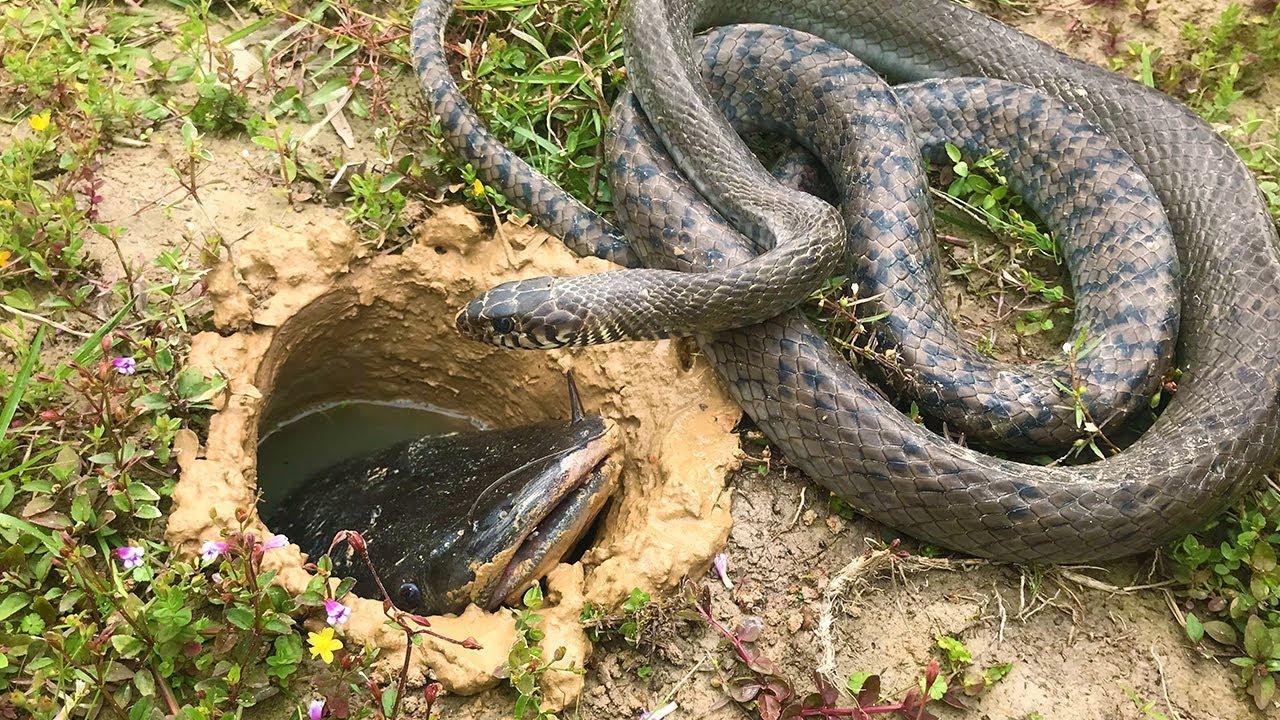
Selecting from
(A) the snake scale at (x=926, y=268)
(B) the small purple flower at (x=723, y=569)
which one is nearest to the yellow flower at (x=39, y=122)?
(A) the snake scale at (x=926, y=268)

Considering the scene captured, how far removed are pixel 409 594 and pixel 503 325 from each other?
1219mm

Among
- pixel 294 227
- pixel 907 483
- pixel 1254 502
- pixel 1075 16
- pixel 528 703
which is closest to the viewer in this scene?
pixel 528 703

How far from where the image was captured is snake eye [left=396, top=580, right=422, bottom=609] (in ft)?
13.3

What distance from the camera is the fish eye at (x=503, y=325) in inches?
171

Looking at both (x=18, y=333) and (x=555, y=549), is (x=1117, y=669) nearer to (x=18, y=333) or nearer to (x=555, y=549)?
(x=555, y=549)

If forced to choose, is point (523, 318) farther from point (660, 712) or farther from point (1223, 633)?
point (1223, 633)

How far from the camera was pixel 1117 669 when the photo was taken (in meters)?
3.98

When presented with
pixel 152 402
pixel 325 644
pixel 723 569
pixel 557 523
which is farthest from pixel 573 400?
pixel 152 402

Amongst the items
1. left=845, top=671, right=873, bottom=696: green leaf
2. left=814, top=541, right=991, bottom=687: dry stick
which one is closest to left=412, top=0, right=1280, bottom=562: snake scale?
left=814, top=541, right=991, bottom=687: dry stick

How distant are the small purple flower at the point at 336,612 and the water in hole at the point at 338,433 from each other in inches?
93.6

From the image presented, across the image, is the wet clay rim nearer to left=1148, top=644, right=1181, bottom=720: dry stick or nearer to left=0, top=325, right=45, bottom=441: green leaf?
left=0, top=325, right=45, bottom=441: green leaf

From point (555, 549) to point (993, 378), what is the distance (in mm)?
2069

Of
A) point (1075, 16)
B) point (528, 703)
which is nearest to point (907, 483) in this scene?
point (528, 703)

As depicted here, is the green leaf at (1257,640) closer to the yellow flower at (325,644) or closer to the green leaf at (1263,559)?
the green leaf at (1263,559)
